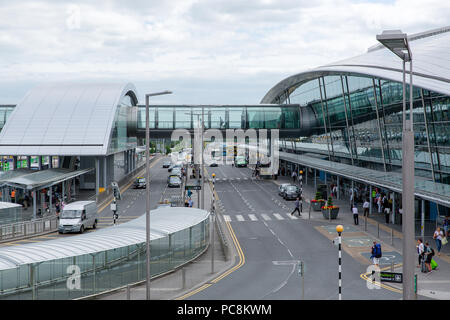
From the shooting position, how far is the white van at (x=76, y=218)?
1469 inches

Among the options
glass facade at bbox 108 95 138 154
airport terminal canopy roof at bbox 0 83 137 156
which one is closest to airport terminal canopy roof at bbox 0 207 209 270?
airport terminal canopy roof at bbox 0 83 137 156

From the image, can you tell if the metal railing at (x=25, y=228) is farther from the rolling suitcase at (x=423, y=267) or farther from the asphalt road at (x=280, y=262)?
the rolling suitcase at (x=423, y=267)

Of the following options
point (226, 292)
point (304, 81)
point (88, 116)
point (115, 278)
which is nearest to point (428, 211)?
point (226, 292)

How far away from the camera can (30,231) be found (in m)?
38.2

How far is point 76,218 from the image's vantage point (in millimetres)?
37750

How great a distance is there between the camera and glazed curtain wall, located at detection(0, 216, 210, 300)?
1864 centimetres

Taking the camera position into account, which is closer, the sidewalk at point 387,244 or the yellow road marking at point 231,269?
the yellow road marking at point 231,269

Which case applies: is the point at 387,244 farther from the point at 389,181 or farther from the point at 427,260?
the point at 427,260

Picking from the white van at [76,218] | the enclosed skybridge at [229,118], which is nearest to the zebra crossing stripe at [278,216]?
the white van at [76,218]

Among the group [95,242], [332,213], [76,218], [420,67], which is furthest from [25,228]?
[420,67]

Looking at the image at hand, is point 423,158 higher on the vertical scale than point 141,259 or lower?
higher

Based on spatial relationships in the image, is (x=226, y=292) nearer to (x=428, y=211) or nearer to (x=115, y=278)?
(x=115, y=278)

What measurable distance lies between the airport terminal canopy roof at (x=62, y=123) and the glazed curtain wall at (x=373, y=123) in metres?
24.3
